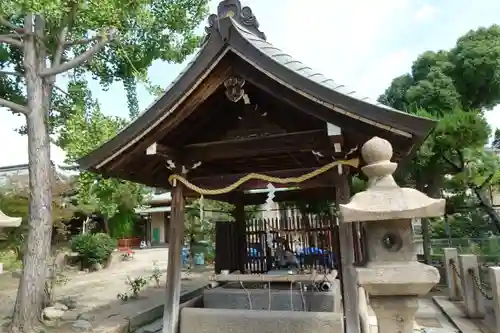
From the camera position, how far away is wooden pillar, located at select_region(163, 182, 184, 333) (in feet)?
15.7

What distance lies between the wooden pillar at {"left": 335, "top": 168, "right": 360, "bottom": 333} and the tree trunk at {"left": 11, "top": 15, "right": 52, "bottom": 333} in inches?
246

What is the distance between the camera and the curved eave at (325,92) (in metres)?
3.74

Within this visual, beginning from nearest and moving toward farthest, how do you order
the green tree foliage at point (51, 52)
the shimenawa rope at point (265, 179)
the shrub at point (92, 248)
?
the shimenawa rope at point (265, 179) < the green tree foliage at point (51, 52) < the shrub at point (92, 248)

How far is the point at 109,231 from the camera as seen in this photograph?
79.6 feet

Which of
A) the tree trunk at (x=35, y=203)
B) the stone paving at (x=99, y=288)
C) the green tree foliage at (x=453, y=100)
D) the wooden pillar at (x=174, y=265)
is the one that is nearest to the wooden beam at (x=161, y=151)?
the wooden pillar at (x=174, y=265)

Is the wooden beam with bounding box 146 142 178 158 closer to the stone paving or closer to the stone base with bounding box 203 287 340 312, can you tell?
the stone base with bounding box 203 287 340 312

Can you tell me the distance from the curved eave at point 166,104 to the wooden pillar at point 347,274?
2.24 meters

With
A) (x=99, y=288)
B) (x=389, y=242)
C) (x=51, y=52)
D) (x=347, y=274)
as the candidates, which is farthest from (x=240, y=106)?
(x=99, y=288)

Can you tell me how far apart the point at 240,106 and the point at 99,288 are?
33.2ft

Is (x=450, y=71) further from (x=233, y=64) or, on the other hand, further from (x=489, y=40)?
(x=233, y=64)

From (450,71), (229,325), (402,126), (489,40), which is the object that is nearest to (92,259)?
(229,325)

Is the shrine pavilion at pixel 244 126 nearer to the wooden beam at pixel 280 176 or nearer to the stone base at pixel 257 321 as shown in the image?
the wooden beam at pixel 280 176

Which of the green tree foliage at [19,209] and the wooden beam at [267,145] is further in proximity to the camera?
the green tree foliage at [19,209]

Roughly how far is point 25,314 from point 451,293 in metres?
10.1
